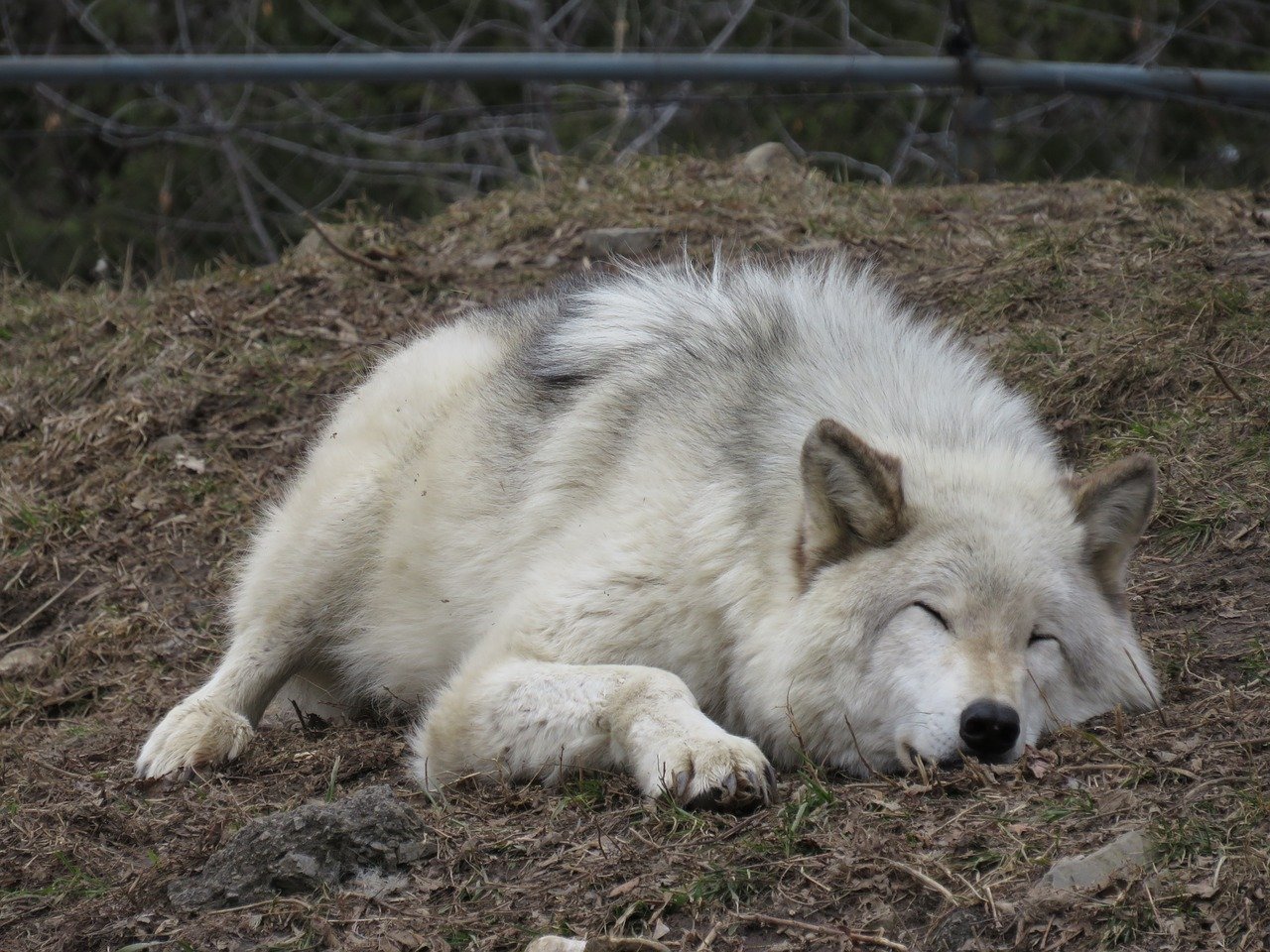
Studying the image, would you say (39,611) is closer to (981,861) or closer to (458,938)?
(458,938)

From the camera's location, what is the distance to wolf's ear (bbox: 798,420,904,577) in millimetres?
3170

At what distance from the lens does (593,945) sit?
8.30 ft

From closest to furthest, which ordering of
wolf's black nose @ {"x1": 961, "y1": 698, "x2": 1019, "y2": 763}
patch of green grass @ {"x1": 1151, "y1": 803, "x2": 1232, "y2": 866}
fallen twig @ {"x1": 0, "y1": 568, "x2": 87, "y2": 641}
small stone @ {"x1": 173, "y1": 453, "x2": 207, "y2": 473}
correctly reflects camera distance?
Answer: patch of green grass @ {"x1": 1151, "y1": 803, "x2": 1232, "y2": 866}, wolf's black nose @ {"x1": 961, "y1": 698, "x2": 1019, "y2": 763}, fallen twig @ {"x1": 0, "y1": 568, "x2": 87, "y2": 641}, small stone @ {"x1": 173, "y1": 453, "x2": 207, "y2": 473}

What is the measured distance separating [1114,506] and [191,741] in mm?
2556

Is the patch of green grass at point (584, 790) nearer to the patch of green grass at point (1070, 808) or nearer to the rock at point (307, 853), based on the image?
the rock at point (307, 853)

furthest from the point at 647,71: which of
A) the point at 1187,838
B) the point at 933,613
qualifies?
the point at 1187,838

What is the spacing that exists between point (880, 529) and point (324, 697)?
2149 mm

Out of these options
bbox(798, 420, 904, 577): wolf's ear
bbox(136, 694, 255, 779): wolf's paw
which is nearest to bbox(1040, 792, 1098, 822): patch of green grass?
bbox(798, 420, 904, 577): wolf's ear

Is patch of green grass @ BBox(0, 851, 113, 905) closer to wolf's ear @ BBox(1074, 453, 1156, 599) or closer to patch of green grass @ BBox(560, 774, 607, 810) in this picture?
patch of green grass @ BBox(560, 774, 607, 810)

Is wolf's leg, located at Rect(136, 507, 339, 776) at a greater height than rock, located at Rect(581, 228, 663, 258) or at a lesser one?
lesser

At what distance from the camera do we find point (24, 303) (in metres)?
7.20

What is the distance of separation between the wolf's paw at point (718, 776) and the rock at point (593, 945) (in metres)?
0.50

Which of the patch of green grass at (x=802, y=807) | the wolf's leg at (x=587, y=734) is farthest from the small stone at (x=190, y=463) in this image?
the patch of green grass at (x=802, y=807)

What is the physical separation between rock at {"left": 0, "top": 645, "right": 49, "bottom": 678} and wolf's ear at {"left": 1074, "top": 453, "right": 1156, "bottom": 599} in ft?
11.9
